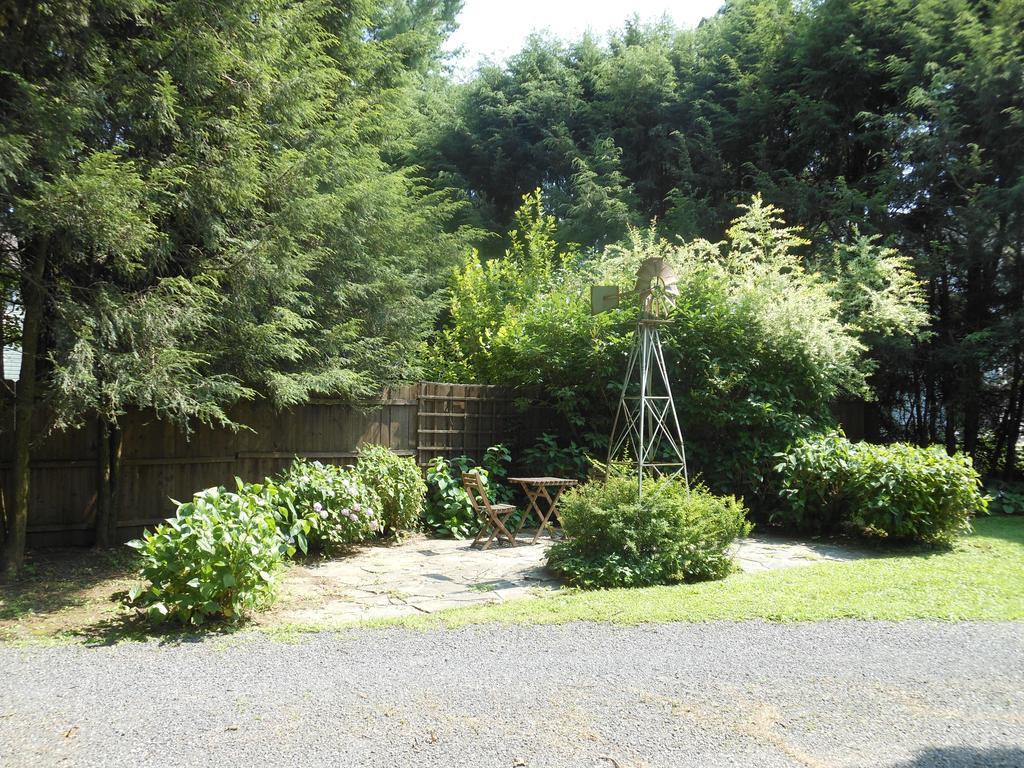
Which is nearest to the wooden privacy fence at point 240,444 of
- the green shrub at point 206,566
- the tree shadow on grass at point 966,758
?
the green shrub at point 206,566

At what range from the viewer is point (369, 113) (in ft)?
29.5

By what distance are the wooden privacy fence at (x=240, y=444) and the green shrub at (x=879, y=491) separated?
3.51m

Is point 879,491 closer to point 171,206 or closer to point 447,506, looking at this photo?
point 447,506

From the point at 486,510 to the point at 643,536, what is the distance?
185cm

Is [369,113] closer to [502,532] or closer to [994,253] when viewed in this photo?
[502,532]

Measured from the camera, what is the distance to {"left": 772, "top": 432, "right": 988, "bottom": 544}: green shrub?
736 cm

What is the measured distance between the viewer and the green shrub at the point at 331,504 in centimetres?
680

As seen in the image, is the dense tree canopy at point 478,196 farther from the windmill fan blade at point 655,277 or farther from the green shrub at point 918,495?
the windmill fan blade at point 655,277

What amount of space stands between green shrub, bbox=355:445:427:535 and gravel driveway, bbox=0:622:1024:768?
3.25 metres

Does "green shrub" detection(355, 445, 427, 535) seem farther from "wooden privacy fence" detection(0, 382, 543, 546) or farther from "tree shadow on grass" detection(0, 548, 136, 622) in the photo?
"tree shadow on grass" detection(0, 548, 136, 622)

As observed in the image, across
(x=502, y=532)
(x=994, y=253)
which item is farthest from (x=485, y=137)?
(x=502, y=532)

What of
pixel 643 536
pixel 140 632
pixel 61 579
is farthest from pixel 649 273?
pixel 61 579

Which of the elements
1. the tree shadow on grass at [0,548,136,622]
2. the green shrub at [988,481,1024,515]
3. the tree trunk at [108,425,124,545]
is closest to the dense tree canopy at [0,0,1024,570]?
the tree trunk at [108,425,124,545]

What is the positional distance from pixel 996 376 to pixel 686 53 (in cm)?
925
